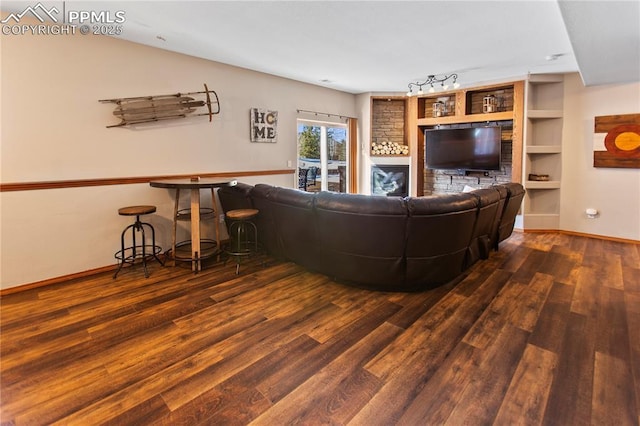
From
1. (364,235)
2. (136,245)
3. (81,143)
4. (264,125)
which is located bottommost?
(136,245)

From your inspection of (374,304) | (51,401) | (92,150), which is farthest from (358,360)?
(92,150)

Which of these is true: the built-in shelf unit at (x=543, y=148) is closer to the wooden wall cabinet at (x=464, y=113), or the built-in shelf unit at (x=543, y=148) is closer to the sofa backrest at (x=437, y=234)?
the wooden wall cabinet at (x=464, y=113)

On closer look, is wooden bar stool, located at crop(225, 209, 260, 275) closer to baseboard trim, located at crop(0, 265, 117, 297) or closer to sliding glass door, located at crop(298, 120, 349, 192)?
baseboard trim, located at crop(0, 265, 117, 297)

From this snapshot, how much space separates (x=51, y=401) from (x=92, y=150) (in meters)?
2.64

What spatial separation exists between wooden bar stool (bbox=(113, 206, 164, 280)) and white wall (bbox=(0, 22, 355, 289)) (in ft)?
0.41

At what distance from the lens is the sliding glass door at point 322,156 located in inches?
245

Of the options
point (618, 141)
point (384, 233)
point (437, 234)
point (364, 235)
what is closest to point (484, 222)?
point (437, 234)

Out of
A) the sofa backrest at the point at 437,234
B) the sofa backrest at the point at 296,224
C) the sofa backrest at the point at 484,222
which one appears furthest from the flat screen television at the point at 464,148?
the sofa backrest at the point at 296,224

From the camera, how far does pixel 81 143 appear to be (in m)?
3.48

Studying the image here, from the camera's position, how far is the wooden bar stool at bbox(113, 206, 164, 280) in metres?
3.48

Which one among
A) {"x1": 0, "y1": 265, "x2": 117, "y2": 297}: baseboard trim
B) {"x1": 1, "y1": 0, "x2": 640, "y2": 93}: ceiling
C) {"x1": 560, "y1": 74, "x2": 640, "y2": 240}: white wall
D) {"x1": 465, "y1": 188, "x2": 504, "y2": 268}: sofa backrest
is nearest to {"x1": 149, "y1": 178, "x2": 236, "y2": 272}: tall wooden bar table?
{"x1": 0, "y1": 265, "x2": 117, "y2": 297}: baseboard trim

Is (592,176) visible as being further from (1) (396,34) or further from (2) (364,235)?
(2) (364,235)

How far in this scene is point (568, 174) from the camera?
539 centimetres

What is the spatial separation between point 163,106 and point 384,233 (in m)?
3.04
